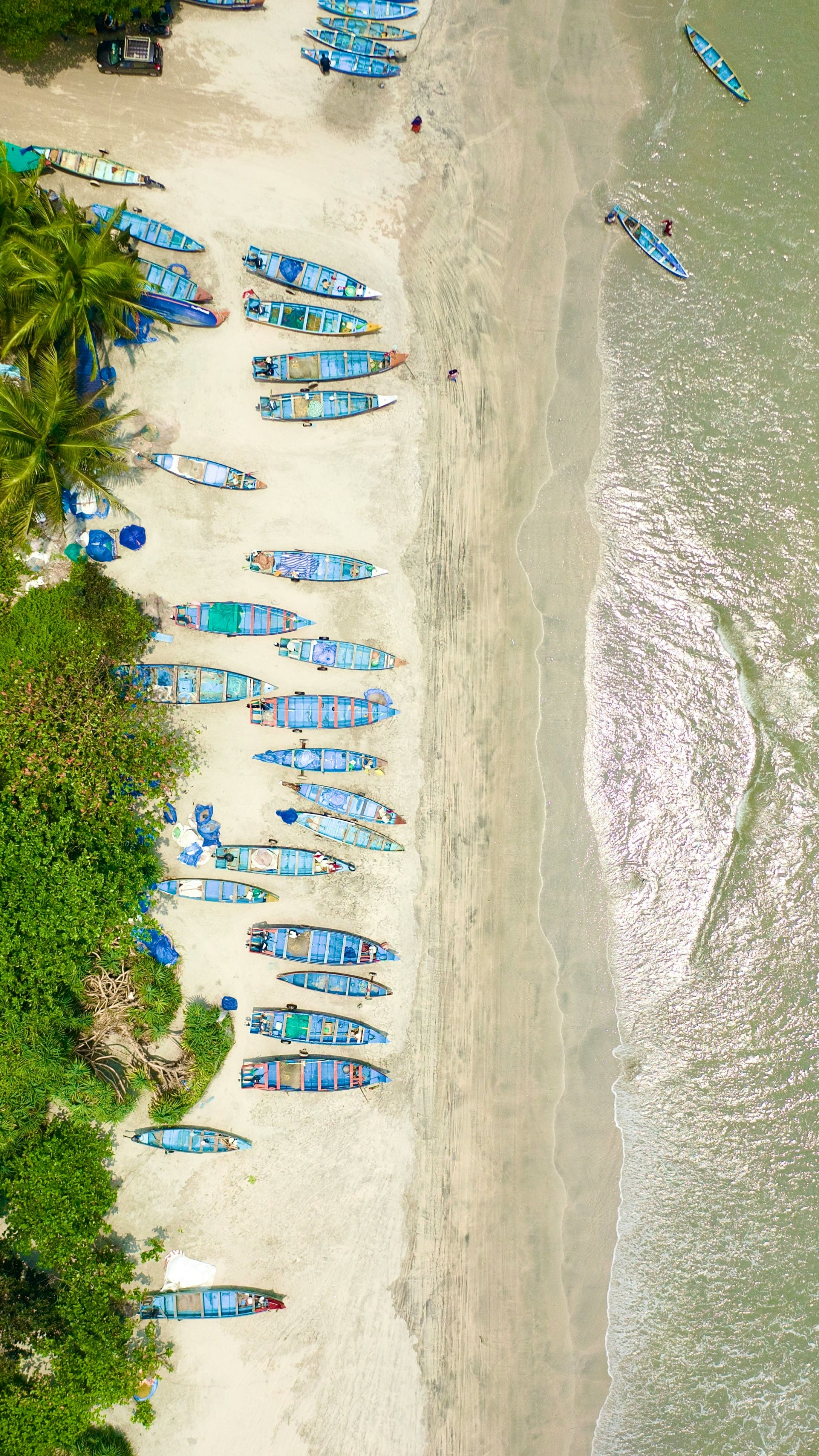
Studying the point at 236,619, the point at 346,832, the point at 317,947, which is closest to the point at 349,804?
the point at 346,832

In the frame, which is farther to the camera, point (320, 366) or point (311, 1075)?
point (320, 366)

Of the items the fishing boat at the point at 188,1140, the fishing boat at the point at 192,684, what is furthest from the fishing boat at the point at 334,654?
the fishing boat at the point at 188,1140

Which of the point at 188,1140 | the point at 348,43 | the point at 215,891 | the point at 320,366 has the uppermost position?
the point at 348,43

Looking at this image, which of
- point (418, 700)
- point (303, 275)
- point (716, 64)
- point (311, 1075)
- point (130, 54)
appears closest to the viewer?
point (130, 54)

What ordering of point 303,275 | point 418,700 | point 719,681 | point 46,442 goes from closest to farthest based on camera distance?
point 46,442, point 303,275, point 418,700, point 719,681

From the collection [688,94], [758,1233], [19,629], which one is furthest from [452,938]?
[688,94]

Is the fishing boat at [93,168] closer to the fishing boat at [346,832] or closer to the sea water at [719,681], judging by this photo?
the sea water at [719,681]

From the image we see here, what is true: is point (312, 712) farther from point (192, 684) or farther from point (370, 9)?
point (370, 9)
